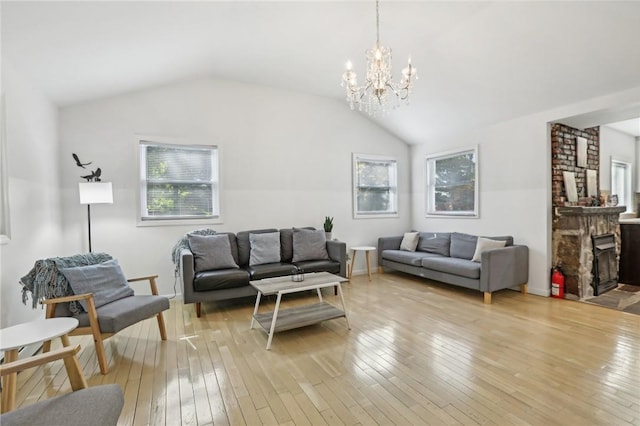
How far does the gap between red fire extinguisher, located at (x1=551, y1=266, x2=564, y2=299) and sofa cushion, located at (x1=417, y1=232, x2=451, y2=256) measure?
1.45 metres

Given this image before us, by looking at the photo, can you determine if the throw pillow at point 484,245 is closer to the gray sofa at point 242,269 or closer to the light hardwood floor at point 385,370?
the light hardwood floor at point 385,370

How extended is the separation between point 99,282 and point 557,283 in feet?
17.6

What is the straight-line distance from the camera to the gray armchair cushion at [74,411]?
119 centimetres

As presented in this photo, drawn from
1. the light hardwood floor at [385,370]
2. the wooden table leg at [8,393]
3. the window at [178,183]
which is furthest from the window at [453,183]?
the wooden table leg at [8,393]

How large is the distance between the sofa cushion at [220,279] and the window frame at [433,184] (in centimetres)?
377

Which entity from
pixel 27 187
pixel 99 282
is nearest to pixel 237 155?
pixel 27 187

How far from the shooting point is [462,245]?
15.9 feet

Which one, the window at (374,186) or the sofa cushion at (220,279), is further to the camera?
the window at (374,186)

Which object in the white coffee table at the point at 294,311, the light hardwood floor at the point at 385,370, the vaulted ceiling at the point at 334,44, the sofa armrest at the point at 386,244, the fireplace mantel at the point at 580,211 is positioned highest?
the vaulted ceiling at the point at 334,44

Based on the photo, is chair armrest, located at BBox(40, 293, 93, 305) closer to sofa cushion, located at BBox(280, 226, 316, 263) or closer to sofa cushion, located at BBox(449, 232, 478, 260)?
sofa cushion, located at BBox(280, 226, 316, 263)

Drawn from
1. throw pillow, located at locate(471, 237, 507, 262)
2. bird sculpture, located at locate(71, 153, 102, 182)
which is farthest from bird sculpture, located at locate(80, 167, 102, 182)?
throw pillow, located at locate(471, 237, 507, 262)

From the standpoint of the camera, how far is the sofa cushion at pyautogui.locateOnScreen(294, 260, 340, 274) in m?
4.19

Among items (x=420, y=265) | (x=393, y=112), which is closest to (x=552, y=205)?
(x=420, y=265)

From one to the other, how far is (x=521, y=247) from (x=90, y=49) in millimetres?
5488
